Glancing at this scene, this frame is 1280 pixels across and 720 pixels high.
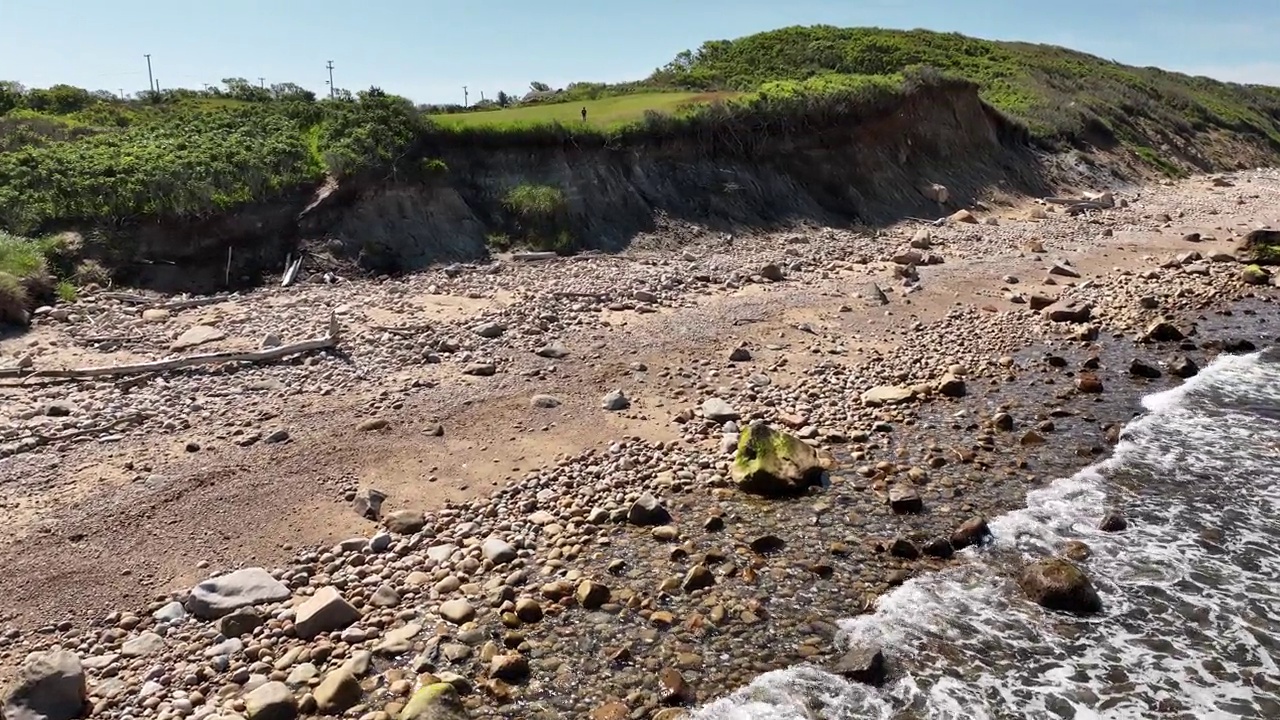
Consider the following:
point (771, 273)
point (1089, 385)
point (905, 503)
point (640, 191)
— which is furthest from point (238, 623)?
point (640, 191)

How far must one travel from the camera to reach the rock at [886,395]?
11.9m

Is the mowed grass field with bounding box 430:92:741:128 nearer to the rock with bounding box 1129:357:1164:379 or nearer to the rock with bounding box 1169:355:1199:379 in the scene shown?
the rock with bounding box 1129:357:1164:379

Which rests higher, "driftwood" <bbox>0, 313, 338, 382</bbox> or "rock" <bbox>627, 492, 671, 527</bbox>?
A: "driftwood" <bbox>0, 313, 338, 382</bbox>

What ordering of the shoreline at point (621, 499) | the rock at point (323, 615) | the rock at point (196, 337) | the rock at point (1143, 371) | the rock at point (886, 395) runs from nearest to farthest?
the shoreline at point (621, 499), the rock at point (323, 615), the rock at point (886, 395), the rock at point (196, 337), the rock at point (1143, 371)

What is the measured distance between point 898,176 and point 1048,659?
74.3 feet

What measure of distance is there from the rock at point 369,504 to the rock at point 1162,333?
45.5 ft

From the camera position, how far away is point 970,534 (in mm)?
8531

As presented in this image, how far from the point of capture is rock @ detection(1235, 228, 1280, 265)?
22.0m

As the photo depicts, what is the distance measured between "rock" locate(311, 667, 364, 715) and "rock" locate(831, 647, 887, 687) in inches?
147

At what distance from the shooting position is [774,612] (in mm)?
7336

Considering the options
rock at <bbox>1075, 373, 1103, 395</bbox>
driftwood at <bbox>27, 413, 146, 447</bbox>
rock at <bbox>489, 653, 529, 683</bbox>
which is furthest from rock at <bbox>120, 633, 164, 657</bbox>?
rock at <bbox>1075, 373, 1103, 395</bbox>

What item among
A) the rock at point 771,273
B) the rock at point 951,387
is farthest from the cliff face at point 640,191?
the rock at point 951,387

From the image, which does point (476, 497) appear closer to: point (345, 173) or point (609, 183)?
point (345, 173)

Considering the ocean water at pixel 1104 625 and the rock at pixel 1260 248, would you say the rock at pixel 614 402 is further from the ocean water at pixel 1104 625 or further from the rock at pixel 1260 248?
the rock at pixel 1260 248
